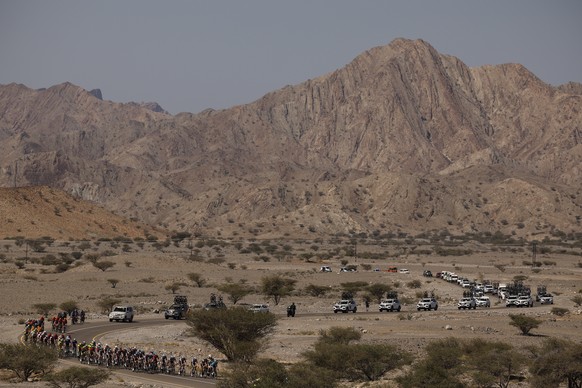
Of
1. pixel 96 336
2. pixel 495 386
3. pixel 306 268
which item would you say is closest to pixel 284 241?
pixel 306 268

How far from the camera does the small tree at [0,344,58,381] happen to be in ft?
120

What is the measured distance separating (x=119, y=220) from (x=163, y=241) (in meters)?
12.6

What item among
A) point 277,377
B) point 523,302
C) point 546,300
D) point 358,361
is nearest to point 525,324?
point 358,361

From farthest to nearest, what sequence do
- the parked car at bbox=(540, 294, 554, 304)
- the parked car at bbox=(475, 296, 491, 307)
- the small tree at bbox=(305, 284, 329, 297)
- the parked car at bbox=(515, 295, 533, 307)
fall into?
the small tree at bbox=(305, 284, 329, 297) < the parked car at bbox=(540, 294, 554, 304) < the parked car at bbox=(515, 295, 533, 307) < the parked car at bbox=(475, 296, 491, 307)

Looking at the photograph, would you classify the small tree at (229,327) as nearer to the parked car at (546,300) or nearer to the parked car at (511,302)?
the parked car at (511,302)

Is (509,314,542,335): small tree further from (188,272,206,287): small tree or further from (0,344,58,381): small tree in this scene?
(188,272,206,287): small tree

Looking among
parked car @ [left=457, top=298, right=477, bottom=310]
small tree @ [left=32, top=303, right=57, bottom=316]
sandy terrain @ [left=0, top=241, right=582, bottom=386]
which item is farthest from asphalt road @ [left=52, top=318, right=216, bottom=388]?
parked car @ [left=457, top=298, right=477, bottom=310]

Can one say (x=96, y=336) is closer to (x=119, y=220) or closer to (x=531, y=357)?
(x=531, y=357)

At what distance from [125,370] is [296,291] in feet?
156

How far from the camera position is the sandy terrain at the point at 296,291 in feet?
171

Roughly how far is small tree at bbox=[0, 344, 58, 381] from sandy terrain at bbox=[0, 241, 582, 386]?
9594mm

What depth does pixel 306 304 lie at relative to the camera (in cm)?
7750

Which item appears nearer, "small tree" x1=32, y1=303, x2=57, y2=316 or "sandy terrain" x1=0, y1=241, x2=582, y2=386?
"sandy terrain" x1=0, y1=241, x2=582, y2=386

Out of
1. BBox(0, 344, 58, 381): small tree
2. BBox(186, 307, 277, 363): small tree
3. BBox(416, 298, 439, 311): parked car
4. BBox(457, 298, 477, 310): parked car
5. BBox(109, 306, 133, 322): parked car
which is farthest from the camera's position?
BBox(457, 298, 477, 310): parked car
